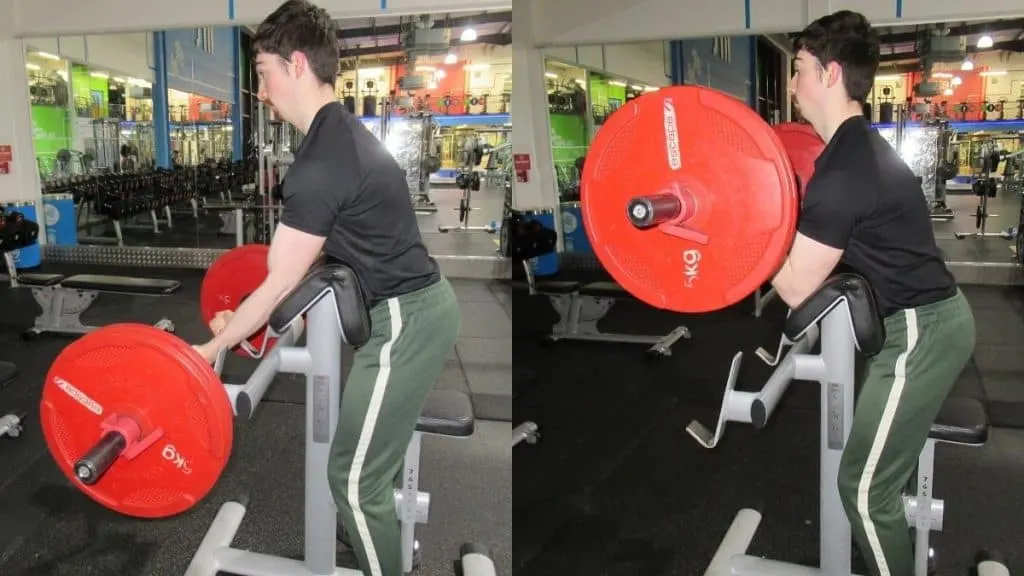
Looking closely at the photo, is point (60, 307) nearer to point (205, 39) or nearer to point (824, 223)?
point (205, 39)

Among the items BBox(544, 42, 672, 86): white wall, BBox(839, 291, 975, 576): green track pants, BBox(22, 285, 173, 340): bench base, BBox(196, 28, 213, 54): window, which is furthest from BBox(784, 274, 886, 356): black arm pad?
BBox(196, 28, 213, 54): window

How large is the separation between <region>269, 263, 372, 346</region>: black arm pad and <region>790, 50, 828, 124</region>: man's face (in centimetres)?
92

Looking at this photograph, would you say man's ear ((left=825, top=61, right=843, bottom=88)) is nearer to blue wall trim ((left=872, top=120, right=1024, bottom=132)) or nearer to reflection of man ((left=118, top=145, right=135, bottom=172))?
blue wall trim ((left=872, top=120, right=1024, bottom=132))

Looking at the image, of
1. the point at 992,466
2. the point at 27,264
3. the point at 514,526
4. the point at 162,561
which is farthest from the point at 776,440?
the point at 27,264

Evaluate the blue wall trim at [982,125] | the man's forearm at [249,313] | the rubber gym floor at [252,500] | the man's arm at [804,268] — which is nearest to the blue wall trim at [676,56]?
the blue wall trim at [982,125]

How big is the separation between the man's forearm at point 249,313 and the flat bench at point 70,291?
2.93m

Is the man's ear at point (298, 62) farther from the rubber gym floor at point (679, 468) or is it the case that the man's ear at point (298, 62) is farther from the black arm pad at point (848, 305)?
the rubber gym floor at point (679, 468)

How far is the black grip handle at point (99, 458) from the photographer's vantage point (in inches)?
49.0

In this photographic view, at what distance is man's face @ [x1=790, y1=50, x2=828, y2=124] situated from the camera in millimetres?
1410

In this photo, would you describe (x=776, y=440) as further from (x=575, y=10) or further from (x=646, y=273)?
(x=575, y=10)

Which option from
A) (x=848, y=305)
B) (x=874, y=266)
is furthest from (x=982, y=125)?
(x=848, y=305)

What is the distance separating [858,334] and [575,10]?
4.69 meters

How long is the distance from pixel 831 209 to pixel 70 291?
4177mm

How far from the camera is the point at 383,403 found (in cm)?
151
